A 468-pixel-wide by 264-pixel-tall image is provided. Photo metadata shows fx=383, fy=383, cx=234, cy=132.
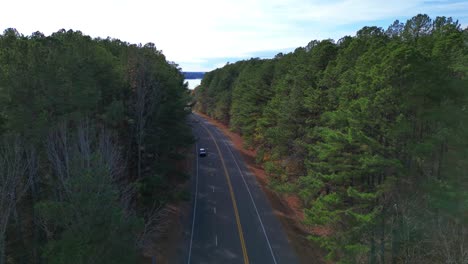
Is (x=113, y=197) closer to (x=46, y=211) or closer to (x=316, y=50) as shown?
(x=46, y=211)

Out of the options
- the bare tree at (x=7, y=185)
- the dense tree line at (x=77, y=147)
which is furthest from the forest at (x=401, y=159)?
the bare tree at (x=7, y=185)

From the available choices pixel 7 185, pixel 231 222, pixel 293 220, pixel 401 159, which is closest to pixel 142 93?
pixel 7 185

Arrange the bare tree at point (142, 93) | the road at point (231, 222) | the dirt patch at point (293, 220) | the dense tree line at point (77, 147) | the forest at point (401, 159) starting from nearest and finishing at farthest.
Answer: the dense tree line at point (77, 147) → the forest at point (401, 159) → the bare tree at point (142, 93) → the road at point (231, 222) → the dirt patch at point (293, 220)

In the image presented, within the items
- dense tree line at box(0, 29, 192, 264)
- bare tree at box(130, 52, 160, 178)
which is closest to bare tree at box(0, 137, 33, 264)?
dense tree line at box(0, 29, 192, 264)

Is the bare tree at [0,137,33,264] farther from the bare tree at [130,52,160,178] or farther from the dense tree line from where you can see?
the bare tree at [130,52,160,178]

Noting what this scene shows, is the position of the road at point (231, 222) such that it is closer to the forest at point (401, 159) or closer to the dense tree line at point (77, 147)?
the dense tree line at point (77, 147)

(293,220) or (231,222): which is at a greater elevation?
(231,222)

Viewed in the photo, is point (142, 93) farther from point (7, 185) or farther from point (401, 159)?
point (401, 159)
